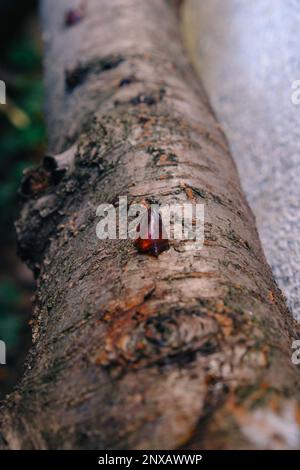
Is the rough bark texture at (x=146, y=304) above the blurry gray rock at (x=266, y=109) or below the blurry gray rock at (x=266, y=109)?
below

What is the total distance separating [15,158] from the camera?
8.70 ft

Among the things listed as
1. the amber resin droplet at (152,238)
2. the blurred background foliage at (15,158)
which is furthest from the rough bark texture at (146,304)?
the blurred background foliage at (15,158)

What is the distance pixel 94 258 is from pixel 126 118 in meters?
0.40

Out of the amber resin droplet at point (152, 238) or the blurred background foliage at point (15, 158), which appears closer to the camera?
the amber resin droplet at point (152, 238)

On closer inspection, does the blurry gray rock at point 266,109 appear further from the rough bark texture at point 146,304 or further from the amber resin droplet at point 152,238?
the amber resin droplet at point 152,238

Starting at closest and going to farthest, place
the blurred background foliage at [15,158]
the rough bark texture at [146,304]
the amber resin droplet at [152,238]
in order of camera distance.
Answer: the rough bark texture at [146,304] < the amber resin droplet at [152,238] < the blurred background foliage at [15,158]

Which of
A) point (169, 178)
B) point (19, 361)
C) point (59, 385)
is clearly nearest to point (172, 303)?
point (59, 385)

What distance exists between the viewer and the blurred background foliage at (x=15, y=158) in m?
2.19

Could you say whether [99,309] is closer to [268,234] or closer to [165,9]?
[268,234]

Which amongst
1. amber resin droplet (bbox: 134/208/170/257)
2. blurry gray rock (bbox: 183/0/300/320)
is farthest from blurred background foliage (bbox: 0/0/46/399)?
amber resin droplet (bbox: 134/208/170/257)

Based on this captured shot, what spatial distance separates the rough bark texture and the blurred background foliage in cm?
127

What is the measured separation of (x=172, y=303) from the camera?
24.6 inches

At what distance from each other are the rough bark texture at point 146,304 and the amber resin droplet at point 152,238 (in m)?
0.02

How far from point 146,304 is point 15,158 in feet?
7.35
